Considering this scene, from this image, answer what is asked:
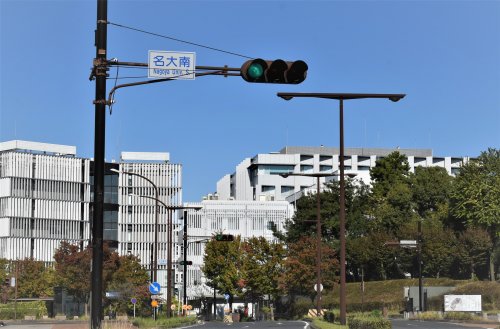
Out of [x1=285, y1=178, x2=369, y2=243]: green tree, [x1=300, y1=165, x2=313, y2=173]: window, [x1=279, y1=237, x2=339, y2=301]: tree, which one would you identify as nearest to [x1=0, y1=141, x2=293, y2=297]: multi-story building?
[x1=300, y1=165, x2=313, y2=173]: window

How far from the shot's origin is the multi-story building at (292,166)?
179750mm

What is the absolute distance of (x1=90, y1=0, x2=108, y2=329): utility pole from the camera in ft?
57.3

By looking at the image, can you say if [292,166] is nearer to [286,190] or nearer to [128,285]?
[286,190]

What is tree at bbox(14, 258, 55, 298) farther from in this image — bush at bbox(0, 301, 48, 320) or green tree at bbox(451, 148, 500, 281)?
green tree at bbox(451, 148, 500, 281)

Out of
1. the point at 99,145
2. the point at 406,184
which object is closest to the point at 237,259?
Result: the point at 406,184

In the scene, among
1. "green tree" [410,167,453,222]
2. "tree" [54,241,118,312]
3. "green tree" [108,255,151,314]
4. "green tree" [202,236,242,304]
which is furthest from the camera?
"green tree" [410,167,453,222]

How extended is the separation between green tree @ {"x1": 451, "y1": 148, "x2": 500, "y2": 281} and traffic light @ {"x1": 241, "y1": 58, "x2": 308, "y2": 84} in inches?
3312

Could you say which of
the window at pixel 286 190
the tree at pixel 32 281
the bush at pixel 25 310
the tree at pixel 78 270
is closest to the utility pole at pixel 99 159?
the bush at pixel 25 310

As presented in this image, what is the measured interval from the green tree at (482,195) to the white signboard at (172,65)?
83609mm

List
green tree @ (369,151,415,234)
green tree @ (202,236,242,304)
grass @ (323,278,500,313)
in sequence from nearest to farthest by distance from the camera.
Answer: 1. grass @ (323,278,500,313)
2. green tree @ (202,236,242,304)
3. green tree @ (369,151,415,234)

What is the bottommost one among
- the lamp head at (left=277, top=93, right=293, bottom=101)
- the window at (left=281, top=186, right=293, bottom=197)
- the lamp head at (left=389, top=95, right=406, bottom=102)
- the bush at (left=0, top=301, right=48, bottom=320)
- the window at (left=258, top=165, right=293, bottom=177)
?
the bush at (left=0, top=301, right=48, bottom=320)

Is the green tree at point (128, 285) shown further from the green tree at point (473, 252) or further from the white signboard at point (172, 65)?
the white signboard at point (172, 65)

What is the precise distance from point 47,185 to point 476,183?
320ft

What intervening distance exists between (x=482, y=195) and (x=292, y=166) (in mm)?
86672
